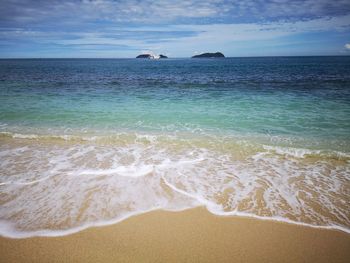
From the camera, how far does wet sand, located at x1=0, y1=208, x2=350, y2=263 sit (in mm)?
3195

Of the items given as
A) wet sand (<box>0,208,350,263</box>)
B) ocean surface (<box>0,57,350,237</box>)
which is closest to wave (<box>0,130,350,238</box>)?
ocean surface (<box>0,57,350,237</box>)

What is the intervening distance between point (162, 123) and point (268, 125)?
4.73m

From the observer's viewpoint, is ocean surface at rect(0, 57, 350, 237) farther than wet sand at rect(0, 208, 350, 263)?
Yes

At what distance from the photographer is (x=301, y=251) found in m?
3.33

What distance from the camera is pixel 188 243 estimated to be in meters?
3.45

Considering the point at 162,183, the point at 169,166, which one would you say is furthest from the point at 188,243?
the point at 169,166

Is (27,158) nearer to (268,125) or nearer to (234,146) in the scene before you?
(234,146)

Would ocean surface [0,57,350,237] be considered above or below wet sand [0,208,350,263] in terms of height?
above

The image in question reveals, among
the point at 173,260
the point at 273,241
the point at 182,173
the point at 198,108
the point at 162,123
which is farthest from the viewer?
the point at 198,108

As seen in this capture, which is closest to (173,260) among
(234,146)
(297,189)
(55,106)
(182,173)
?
(182,173)

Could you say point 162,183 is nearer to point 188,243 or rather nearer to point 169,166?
point 169,166

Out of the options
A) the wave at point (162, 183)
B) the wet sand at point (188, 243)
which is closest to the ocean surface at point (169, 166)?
the wave at point (162, 183)

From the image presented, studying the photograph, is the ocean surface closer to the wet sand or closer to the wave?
the wave

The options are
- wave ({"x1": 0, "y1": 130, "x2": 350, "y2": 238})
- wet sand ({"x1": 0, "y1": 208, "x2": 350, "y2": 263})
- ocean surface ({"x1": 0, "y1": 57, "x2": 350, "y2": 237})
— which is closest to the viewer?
wet sand ({"x1": 0, "y1": 208, "x2": 350, "y2": 263})
